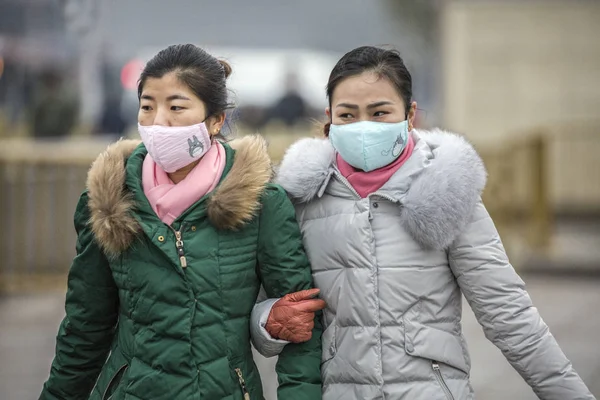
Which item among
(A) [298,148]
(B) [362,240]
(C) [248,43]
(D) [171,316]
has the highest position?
(C) [248,43]

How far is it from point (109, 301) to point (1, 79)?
16.1 m

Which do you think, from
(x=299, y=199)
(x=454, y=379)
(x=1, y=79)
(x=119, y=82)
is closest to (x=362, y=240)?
(x=299, y=199)

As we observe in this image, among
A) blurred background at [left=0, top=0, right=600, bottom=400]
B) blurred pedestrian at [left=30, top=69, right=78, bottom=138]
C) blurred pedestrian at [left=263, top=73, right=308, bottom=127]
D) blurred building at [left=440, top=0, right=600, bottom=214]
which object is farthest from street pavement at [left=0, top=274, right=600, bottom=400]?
blurred pedestrian at [left=263, top=73, right=308, bottom=127]

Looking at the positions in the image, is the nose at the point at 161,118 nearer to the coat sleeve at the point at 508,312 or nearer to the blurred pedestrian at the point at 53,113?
the coat sleeve at the point at 508,312

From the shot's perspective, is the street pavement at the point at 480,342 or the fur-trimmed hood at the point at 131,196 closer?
the fur-trimmed hood at the point at 131,196

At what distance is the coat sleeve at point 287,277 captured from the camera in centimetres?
340

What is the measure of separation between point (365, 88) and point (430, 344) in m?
0.87

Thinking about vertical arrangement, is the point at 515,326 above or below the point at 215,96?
below

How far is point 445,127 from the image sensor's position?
15.6 feet

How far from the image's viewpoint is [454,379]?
3.46 meters

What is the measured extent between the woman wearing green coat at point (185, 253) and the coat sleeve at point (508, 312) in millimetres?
517

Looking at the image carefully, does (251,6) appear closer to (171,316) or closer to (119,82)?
(119,82)

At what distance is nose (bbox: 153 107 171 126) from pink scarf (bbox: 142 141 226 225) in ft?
0.53

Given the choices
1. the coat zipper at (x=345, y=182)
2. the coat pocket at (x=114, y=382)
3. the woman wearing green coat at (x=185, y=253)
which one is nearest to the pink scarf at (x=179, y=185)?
the woman wearing green coat at (x=185, y=253)
